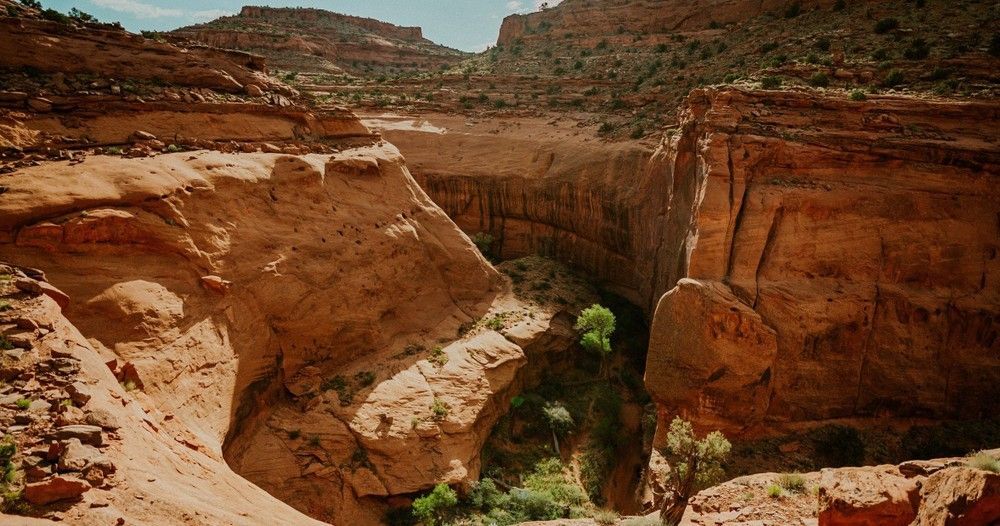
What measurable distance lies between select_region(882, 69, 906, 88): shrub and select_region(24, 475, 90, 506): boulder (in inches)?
1063

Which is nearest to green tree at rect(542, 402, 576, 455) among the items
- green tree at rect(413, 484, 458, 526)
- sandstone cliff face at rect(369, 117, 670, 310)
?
green tree at rect(413, 484, 458, 526)

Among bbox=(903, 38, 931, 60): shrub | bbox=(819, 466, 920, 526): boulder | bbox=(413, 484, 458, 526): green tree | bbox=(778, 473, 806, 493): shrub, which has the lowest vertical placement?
bbox=(413, 484, 458, 526): green tree

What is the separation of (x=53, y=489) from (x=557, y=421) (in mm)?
17325

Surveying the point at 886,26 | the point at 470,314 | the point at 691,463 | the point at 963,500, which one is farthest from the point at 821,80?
the point at 963,500

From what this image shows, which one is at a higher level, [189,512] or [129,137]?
[129,137]

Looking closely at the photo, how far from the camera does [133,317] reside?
13.2 metres

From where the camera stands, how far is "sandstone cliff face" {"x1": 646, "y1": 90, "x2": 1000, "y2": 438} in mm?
18266

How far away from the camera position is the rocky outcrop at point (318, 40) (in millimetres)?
55406

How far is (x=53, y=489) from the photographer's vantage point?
23.0 ft

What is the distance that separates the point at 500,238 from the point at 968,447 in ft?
77.0

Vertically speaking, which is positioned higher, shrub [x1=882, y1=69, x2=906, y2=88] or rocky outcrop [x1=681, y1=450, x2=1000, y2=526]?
shrub [x1=882, y1=69, x2=906, y2=88]

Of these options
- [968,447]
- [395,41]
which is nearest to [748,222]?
[968,447]

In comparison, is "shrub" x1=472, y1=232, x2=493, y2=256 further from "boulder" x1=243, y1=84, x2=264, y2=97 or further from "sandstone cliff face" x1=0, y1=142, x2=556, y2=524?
"boulder" x1=243, y1=84, x2=264, y2=97

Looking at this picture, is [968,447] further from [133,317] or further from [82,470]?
[133,317]
